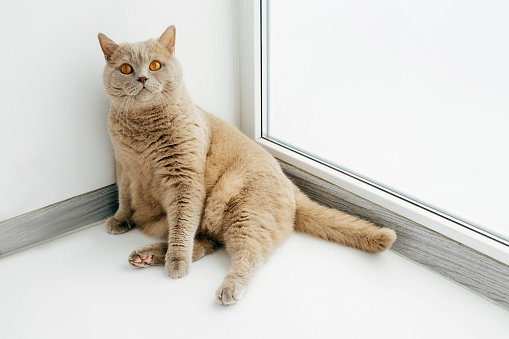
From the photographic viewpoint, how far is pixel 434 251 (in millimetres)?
1271

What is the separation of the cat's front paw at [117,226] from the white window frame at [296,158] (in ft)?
2.04

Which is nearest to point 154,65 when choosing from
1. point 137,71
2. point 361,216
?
point 137,71

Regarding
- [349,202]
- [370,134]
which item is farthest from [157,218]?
[370,134]

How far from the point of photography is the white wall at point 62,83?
3.99ft

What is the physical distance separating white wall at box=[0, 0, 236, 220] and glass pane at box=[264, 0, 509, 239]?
413 mm

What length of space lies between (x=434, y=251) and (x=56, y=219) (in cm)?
122

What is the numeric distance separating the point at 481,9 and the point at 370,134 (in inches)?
20.3

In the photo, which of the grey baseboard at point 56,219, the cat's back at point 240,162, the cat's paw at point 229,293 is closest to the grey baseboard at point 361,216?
the grey baseboard at point 56,219

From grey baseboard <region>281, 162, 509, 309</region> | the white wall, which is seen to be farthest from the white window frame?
the white wall

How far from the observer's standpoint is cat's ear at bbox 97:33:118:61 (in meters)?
1.22

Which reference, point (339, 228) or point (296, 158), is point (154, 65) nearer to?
point (296, 158)

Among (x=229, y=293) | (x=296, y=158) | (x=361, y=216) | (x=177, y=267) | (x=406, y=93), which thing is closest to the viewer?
(x=229, y=293)

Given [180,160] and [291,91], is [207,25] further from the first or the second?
[180,160]

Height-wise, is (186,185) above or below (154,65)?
below
